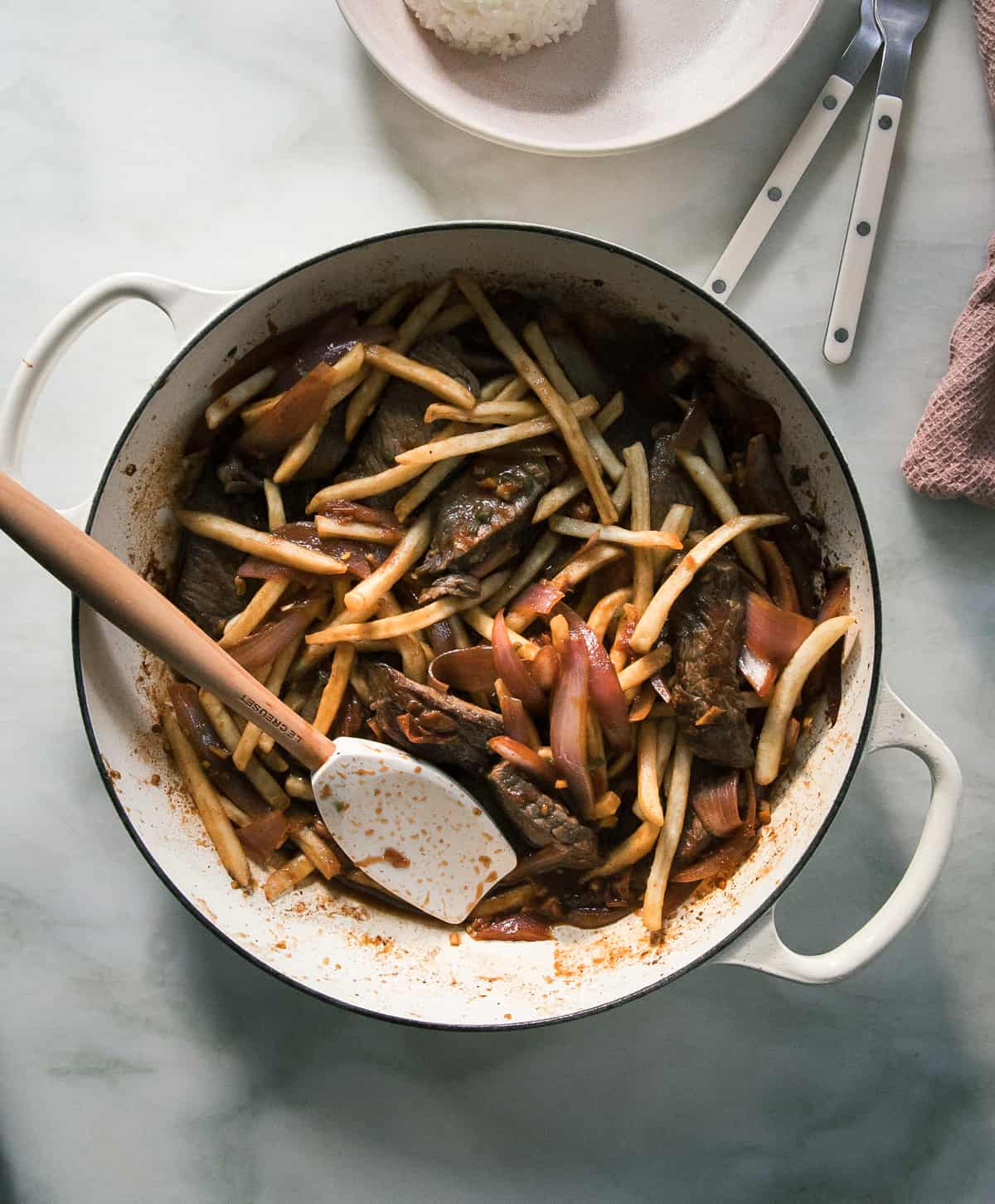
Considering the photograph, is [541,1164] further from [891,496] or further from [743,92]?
[743,92]

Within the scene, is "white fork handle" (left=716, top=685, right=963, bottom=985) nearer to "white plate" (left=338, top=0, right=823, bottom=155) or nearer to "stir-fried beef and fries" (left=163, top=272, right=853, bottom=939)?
"stir-fried beef and fries" (left=163, top=272, right=853, bottom=939)

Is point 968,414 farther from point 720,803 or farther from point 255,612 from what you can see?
point 255,612

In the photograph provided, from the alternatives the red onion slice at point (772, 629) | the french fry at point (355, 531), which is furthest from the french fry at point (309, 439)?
the red onion slice at point (772, 629)

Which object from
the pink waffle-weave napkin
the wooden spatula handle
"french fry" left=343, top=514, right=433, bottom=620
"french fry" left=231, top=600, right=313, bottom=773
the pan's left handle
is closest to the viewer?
the wooden spatula handle

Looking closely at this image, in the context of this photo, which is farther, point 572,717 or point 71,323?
point 572,717

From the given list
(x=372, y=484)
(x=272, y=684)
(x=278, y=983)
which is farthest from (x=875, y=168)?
(x=278, y=983)

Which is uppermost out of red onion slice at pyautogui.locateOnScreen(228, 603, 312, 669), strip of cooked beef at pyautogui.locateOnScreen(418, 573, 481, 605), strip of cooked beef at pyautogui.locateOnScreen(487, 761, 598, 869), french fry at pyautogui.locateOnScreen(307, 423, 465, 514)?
french fry at pyautogui.locateOnScreen(307, 423, 465, 514)

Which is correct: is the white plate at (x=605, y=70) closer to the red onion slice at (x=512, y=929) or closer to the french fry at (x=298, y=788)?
the french fry at (x=298, y=788)

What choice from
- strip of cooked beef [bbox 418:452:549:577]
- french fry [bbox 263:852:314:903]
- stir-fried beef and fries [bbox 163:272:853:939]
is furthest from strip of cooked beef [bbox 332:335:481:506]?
french fry [bbox 263:852:314:903]
